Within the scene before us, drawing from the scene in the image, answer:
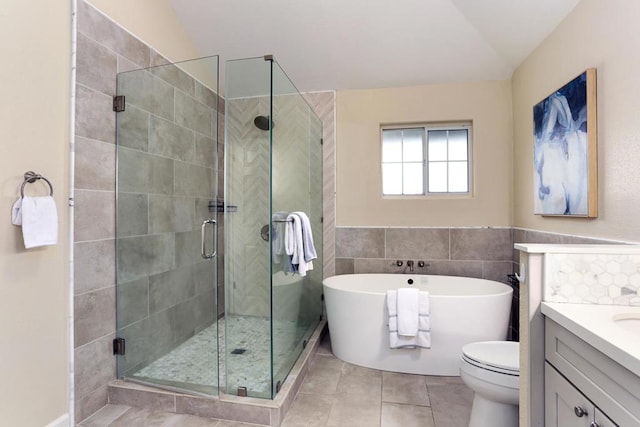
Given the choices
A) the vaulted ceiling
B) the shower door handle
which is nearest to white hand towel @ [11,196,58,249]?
the shower door handle

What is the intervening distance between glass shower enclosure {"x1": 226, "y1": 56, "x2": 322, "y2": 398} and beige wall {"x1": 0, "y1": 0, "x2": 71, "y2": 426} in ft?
2.87

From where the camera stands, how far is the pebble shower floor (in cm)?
210

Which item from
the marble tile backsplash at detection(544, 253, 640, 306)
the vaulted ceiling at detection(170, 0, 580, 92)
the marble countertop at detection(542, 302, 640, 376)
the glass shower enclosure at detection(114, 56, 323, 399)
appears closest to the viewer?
the marble countertop at detection(542, 302, 640, 376)

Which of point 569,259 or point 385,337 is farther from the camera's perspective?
point 385,337

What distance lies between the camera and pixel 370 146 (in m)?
3.41

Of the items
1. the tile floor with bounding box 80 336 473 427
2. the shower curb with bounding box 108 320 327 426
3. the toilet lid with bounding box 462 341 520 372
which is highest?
the toilet lid with bounding box 462 341 520 372

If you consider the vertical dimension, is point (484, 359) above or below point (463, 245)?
below

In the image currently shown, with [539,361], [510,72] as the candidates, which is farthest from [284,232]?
[510,72]

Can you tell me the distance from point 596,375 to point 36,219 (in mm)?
2276

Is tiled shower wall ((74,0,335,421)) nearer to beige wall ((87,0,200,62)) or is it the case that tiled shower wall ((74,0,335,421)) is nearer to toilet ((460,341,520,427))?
beige wall ((87,0,200,62))

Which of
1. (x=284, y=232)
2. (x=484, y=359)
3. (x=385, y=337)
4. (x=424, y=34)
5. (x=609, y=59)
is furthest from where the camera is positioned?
(x=424, y=34)

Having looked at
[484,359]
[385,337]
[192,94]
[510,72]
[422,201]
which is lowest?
[385,337]

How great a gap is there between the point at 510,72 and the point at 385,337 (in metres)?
2.60

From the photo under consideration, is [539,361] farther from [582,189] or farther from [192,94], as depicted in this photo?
[192,94]
